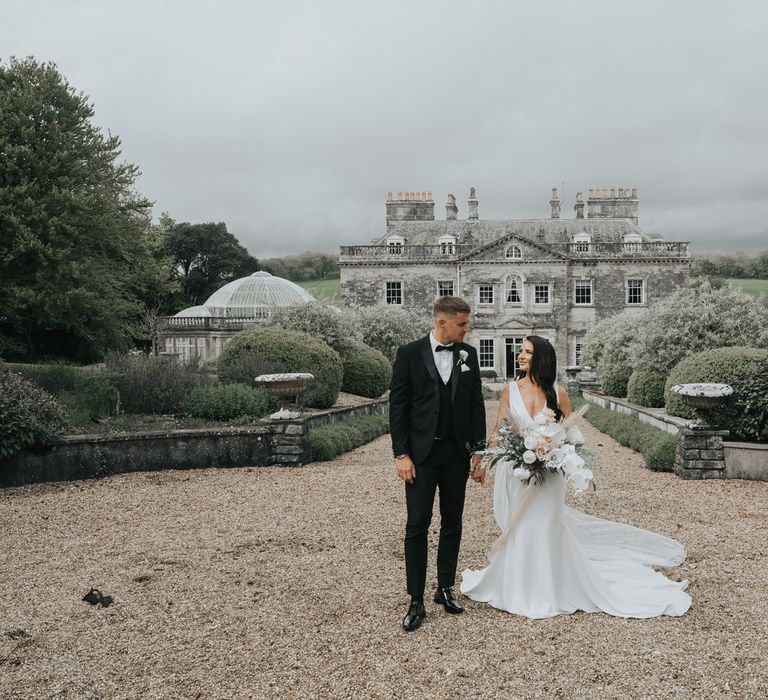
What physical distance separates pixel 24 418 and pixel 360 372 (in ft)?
38.8


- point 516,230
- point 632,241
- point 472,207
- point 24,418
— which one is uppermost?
point 472,207

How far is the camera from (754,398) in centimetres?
912

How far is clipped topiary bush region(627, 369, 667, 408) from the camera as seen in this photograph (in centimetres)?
1609

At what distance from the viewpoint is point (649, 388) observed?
16188mm

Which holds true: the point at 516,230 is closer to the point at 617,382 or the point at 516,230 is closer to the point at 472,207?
the point at 472,207

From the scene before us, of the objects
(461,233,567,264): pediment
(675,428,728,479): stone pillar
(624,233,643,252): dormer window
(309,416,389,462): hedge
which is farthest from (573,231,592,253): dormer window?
(675,428,728,479): stone pillar

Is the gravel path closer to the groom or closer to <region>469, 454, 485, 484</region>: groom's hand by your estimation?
the groom

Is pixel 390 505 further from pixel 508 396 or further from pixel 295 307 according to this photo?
pixel 295 307

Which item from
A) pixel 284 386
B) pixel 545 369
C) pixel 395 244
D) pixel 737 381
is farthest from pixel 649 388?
pixel 395 244

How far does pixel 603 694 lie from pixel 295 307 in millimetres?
17848

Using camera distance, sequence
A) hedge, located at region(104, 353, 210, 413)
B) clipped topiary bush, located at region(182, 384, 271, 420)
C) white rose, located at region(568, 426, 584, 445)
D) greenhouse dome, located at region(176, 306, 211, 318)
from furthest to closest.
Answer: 1. greenhouse dome, located at region(176, 306, 211, 318)
2. hedge, located at region(104, 353, 210, 413)
3. clipped topiary bush, located at region(182, 384, 271, 420)
4. white rose, located at region(568, 426, 584, 445)

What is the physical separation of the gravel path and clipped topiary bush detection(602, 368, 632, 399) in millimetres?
13590

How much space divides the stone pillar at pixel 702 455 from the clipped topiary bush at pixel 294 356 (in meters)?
7.58

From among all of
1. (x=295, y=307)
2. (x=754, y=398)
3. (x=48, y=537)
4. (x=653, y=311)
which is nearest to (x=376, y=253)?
(x=295, y=307)
